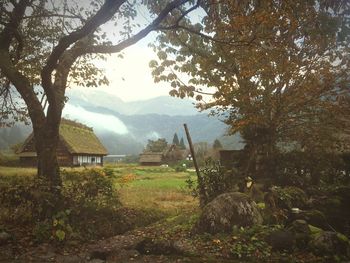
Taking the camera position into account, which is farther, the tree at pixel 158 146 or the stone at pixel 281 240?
the tree at pixel 158 146

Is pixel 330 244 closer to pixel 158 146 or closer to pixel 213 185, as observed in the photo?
pixel 213 185

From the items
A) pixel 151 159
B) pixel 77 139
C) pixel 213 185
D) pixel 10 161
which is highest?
pixel 77 139

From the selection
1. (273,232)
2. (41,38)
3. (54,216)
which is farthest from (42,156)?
(273,232)

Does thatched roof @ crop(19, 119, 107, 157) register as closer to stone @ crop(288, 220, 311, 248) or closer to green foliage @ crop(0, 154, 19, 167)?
green foliage @ crop(0, 154, 19, 167)

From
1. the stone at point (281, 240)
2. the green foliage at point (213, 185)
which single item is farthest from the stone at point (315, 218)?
the green foliage at point (213, 185)

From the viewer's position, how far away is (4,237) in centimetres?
917

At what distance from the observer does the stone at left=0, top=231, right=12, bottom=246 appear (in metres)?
9.10

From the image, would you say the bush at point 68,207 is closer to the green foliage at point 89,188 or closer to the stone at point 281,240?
the green foliage at point 89,188

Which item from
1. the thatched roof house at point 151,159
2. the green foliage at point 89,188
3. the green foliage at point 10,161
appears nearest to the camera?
the green foliage at point 89,188

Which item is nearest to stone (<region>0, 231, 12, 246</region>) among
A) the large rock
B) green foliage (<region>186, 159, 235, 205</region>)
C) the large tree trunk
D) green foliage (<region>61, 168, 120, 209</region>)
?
the large tree trunk

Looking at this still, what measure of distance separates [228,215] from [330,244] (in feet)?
9.23

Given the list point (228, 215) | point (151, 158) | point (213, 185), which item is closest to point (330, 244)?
point (228, 215)

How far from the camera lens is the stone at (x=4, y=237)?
9.10 m

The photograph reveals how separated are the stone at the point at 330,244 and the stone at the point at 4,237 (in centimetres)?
765
